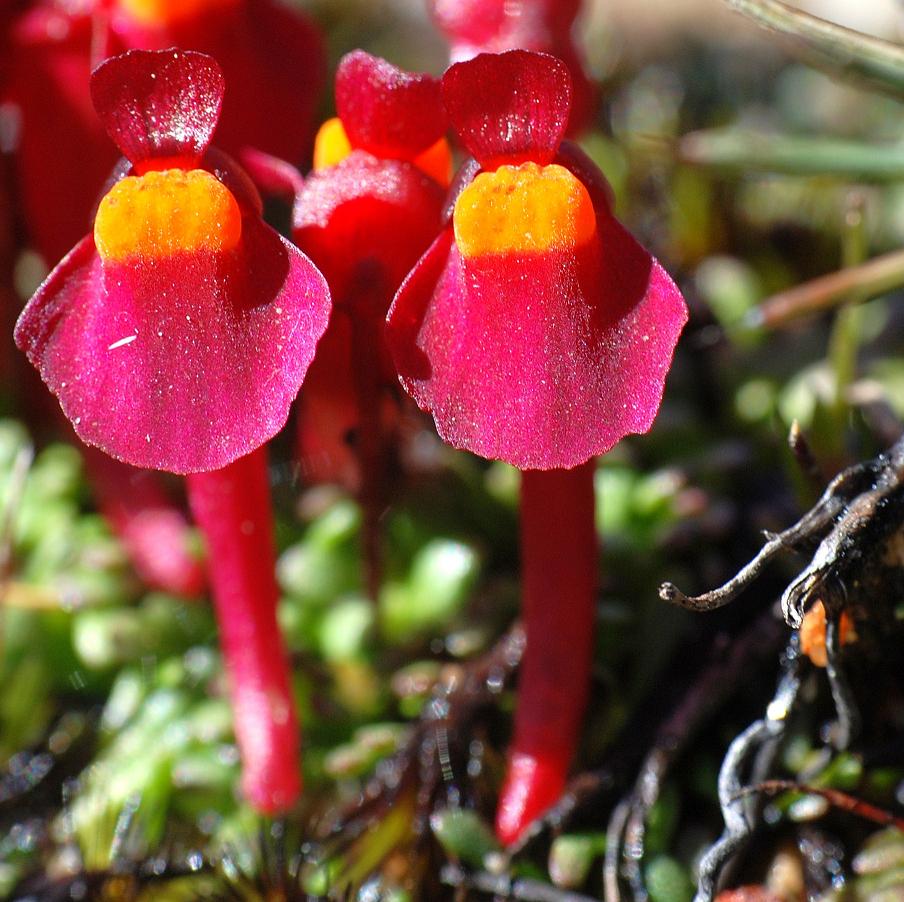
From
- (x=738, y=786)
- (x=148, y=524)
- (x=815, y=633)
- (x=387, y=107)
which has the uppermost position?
(x=387, y=107)

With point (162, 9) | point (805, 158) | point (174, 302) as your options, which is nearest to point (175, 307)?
point (174, 302)

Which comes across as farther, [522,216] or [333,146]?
[333,146]

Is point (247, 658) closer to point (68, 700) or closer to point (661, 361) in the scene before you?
point (68, 700)

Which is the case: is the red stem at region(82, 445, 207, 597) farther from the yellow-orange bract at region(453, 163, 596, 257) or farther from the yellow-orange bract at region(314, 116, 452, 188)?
the yellow-orange bract at region(453, 163, 596, 257)

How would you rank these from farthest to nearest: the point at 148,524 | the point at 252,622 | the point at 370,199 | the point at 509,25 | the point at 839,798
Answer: the point at 148,524 → the point at 509,25 → the point at 252,622 → the point at 839,798 → the point at 370,199

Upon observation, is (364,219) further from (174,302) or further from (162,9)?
(162,9)

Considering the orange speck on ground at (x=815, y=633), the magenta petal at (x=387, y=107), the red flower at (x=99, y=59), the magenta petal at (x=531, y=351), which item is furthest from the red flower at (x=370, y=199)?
the orange speck on ground at (x=815, y=633)
